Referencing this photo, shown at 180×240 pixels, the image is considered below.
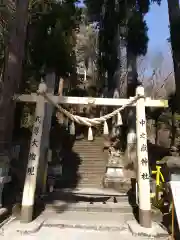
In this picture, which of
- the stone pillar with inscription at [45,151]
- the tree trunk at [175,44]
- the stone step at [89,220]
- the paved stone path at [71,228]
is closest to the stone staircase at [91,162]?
the stone pillar with inscription at [45,151]

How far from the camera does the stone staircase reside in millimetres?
12599

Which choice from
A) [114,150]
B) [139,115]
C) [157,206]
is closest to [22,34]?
[139,115]

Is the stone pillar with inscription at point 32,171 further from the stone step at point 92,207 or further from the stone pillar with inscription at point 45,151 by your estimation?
the stone pillar with inscription at point 45,151

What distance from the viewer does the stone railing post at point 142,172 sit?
5.60m

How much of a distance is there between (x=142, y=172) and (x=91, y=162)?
27.8ft

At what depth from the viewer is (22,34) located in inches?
290

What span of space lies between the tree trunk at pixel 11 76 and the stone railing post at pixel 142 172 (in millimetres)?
3068

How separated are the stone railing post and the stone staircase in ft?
21.4

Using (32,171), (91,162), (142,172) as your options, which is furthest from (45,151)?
(91,162)

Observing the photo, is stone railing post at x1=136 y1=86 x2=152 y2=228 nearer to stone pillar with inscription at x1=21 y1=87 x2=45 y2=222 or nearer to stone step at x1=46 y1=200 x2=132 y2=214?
stone step at x1=46 y1=200 x2=132 y2=214

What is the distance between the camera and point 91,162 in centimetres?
1414

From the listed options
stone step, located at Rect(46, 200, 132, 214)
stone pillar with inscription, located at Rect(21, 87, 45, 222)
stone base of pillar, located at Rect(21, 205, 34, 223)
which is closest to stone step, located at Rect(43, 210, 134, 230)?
stone step, located at Rect(46, 200, 132, 214)

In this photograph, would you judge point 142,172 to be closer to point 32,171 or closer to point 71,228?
Result: point 71,228

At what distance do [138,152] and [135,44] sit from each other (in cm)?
822
